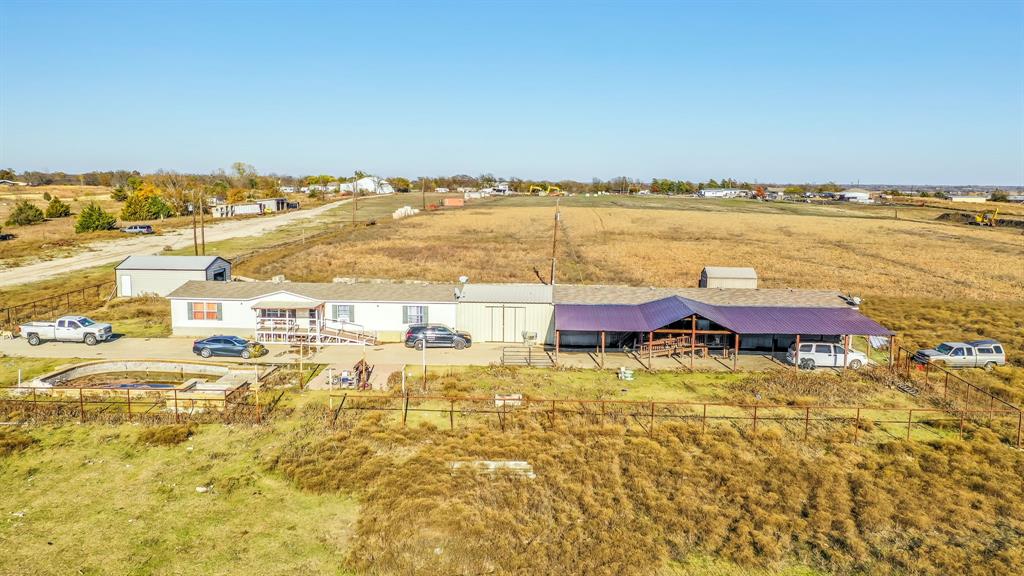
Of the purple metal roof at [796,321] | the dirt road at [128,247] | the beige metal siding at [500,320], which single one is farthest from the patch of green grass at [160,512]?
the dirt road at [128,247]

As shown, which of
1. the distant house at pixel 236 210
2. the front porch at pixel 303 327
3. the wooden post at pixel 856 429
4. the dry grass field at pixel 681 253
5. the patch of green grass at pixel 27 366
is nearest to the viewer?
the wooden post at pixel 856 429

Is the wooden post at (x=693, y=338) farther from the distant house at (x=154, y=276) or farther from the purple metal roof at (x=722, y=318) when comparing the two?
the distant house at (x=154, y=276)

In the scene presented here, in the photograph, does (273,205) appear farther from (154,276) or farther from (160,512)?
(160,512)

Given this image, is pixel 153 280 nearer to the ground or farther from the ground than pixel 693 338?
farther from the ground

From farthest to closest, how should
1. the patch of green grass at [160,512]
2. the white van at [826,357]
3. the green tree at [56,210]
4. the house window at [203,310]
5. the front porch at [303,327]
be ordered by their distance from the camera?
A: 1. the green tree at [56,210]
2. the house window at [203,310]
3. the front porch at [303,327]
4. the white van at [826,357]
5. the patch of green grass at [160,512]

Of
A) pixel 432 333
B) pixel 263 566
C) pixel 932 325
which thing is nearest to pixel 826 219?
pixel 932 325

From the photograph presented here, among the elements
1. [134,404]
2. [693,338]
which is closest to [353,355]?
[134,404]

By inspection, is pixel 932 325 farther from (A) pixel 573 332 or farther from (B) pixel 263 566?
(B) pixel 263 566
